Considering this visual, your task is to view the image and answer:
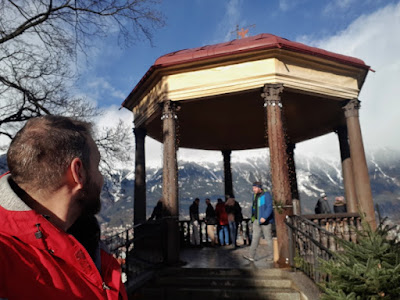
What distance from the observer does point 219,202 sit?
37.6ft

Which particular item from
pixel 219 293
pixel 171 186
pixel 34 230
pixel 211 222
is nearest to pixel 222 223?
pixel 211 222

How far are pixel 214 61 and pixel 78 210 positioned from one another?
8223 millimetres

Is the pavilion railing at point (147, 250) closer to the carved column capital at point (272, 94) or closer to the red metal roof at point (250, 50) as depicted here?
the carved column capital at point (272, 94)

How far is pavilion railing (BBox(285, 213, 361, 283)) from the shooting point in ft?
18.9

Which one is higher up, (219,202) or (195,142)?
(195,142)

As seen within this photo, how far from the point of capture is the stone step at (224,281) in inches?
248

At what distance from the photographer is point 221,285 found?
653 centimetres

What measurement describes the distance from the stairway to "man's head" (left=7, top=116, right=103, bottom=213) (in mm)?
5526

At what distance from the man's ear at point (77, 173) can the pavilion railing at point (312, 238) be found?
16.8 ft

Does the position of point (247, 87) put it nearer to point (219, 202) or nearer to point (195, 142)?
point (219, 202)

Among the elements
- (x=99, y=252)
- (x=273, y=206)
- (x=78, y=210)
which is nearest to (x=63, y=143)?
(x=78, y=210)

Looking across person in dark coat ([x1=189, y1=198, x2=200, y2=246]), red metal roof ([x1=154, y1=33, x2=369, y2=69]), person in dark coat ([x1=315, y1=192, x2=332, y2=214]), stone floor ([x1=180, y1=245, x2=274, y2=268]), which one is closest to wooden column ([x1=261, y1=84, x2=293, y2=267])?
stone floor ([x1=180, y1=245, x2=274, y2=268])

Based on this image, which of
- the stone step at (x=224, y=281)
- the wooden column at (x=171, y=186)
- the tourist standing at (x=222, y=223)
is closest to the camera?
the stone step at (x=224, y=281)

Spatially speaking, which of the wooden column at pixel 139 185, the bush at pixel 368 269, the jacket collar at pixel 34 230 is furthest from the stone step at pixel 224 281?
the jacket collar at pixel 34 230
